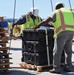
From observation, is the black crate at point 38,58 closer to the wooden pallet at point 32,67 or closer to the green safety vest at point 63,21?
the wooden pallet at point 32,67

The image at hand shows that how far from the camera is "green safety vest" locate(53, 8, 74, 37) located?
9.48 metres

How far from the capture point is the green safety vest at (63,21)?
31.1ft

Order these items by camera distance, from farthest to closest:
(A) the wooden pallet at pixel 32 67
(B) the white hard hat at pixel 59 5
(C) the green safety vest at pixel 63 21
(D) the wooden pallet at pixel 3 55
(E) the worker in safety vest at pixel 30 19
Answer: (E) the worker in safety vest at pixel 30 19, (A) the wooden pallet at pixel 32 67, (B) the white hard hat at pixel 59 5, (D) the wooden pallet at pixel 3 55, (C) the green safety vest at pixel 63 21

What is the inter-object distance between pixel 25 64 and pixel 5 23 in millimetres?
1647

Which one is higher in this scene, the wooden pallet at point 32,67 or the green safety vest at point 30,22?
the green safety vest at point 30,22

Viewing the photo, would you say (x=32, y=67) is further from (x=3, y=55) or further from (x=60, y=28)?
(x=60, y=28)

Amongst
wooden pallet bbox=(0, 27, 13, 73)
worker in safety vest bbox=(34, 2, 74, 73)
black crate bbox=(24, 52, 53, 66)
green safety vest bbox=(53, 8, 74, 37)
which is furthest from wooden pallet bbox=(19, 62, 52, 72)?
green safety vest bbox=(53, 8, 74, 37)

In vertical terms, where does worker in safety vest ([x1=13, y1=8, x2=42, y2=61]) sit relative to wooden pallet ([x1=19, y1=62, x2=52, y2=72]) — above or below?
above

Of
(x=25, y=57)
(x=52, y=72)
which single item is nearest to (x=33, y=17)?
(x=25, y=57)

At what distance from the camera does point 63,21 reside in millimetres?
9500

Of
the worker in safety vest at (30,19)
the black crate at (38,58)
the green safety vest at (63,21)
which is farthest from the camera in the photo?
the worker in safety vest at (30,19)

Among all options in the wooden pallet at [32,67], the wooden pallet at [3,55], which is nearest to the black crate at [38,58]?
the wooden pallet at [32,67]

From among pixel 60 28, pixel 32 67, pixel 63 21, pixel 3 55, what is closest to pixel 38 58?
pixel 32 67

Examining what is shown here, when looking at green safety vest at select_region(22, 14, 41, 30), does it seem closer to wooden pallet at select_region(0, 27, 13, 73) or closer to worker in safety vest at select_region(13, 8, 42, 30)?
worker in safety vest at select_region(13, 8, 42, 30)
